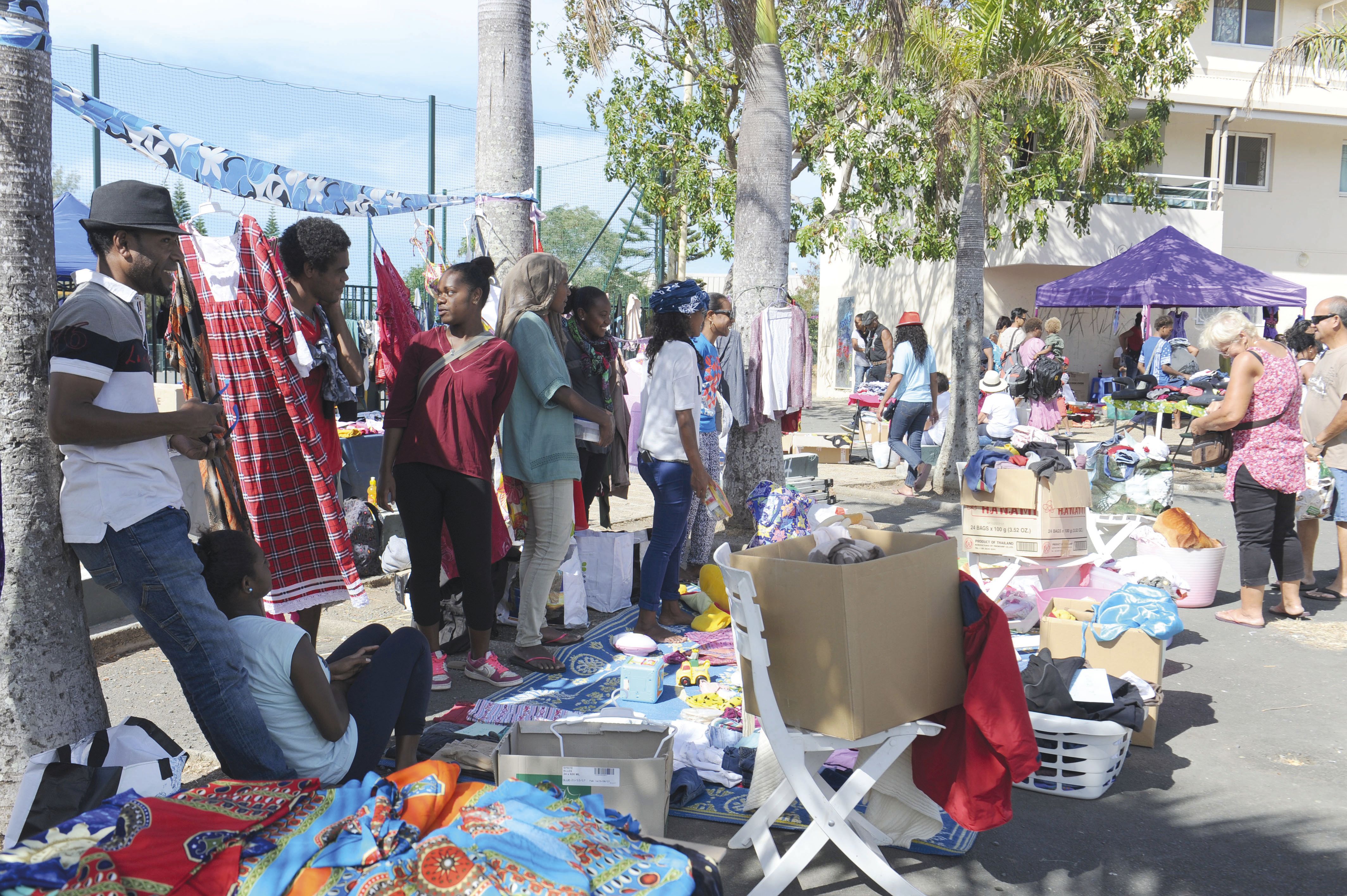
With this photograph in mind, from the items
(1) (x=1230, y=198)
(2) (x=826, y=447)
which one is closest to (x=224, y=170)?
(2) (x=826, y=447)

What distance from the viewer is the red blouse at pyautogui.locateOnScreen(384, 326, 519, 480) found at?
4.34 meters

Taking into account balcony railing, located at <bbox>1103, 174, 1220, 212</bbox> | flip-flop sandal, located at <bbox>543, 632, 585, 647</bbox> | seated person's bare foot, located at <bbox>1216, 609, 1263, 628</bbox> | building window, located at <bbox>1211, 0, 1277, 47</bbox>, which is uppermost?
building window, located at <bbox>1211, 0, 1277, 47</bbox>

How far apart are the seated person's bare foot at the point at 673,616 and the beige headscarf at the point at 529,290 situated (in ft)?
5.90

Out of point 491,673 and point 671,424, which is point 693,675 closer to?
point 491,673

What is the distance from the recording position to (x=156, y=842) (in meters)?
2.24

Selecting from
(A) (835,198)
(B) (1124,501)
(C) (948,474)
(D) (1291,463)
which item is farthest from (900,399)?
(A) (835,198)

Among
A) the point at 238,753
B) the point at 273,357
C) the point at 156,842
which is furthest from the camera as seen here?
the point at 273,357

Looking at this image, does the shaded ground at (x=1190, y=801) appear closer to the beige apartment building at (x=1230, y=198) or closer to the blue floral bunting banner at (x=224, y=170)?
the blue floral bunting banner at (x=224, y=170)

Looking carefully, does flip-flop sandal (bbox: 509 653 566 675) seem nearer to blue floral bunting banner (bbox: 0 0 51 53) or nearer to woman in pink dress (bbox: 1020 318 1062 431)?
blue floral bunting banner (bbox: 0 0 51 53)

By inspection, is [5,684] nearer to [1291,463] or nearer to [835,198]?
[1291,463]

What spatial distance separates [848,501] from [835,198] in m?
14.7

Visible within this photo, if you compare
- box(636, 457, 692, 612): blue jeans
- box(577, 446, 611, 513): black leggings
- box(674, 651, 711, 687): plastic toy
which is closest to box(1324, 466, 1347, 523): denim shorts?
box(636, 457, 692, 612): blue jeans

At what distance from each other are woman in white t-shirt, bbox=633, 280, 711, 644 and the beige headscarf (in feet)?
1.87

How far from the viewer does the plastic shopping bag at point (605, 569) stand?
19.9ft
